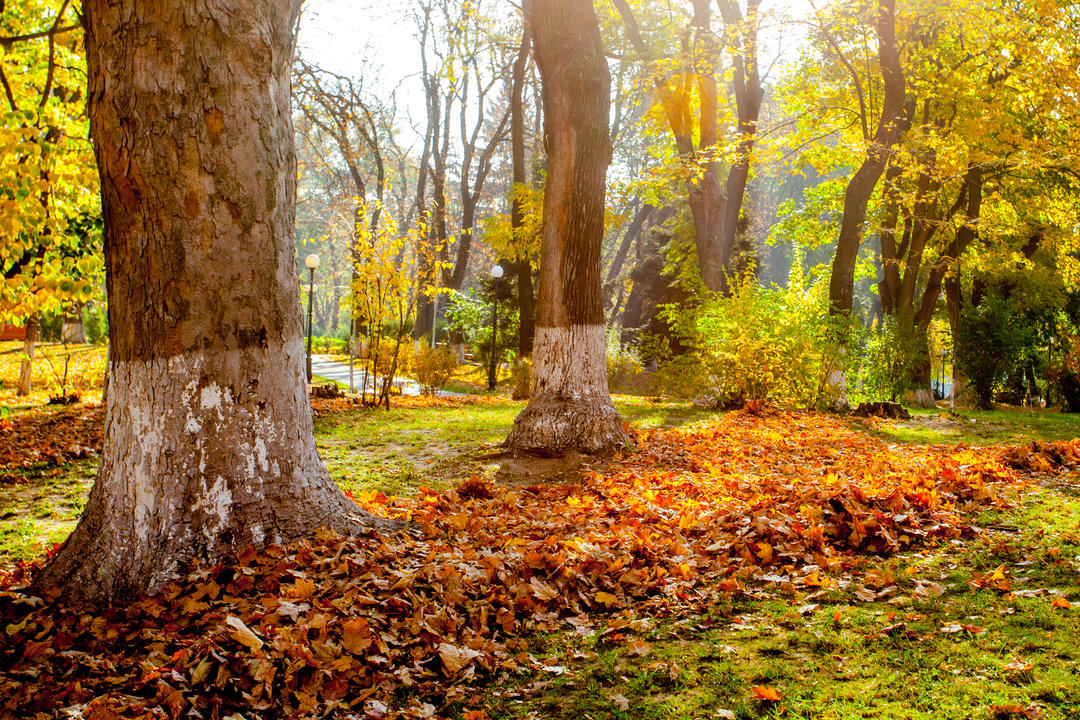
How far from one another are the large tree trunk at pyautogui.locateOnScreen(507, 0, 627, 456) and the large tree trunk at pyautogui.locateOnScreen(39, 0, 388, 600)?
396cm

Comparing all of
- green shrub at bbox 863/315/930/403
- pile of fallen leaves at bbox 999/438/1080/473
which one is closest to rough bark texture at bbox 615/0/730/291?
green shrub at bbox 863/315/930/403

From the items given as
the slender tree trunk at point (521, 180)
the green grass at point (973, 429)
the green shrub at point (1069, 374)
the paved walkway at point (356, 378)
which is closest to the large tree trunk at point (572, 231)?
the green grass at point (973, 429)

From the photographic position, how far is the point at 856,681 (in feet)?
8.12

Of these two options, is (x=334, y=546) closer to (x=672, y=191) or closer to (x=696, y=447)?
(x=696, y=447)

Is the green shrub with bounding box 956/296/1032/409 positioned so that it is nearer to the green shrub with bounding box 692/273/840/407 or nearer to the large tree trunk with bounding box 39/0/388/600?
the green shrub with bounding box 692/273/840/407

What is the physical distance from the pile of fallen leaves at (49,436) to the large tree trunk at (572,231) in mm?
4267

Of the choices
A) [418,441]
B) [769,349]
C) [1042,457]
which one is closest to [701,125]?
Result: [769,349]

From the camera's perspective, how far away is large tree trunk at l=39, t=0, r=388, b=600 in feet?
10.4

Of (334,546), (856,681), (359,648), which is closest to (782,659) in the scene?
(856,681)

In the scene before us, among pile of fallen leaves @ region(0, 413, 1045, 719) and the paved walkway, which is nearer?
pile of fallen leaves @ region(0, 413, 1045, 719)

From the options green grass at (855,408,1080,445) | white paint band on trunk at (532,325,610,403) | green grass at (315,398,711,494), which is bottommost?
green grass at (315,398,711,494)

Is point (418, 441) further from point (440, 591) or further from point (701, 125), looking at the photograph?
point (701, 125)

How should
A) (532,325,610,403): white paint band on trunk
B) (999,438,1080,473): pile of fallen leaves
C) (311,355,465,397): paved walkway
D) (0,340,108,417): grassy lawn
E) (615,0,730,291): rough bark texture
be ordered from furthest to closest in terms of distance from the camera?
(311,355,465,397): paved walkway → (615,0,730,291): rough bark texture → (0,340,108,417): grassy lawn → (532,325,610,403): white paint band on trunk → (999,438,1080,473): pile of fallen leaves

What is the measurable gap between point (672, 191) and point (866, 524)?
1385cm
